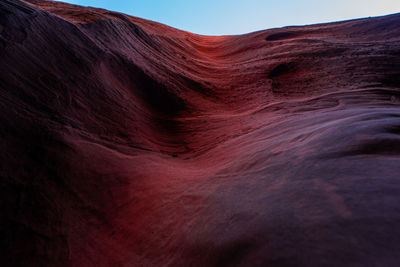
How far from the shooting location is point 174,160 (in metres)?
3.54

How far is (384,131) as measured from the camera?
2047 mm

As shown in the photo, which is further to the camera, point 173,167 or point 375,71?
point 375,71

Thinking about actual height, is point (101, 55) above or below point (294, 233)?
above

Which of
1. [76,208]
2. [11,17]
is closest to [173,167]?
[76,208]

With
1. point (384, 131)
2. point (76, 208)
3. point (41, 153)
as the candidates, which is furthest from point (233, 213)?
point (41, 153)

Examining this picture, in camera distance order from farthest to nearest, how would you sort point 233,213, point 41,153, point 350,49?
point 350,49, point 41,153, point 233,213

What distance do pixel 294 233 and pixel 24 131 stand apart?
296cm

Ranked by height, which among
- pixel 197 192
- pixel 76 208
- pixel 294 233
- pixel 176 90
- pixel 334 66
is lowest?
pixel 76 208

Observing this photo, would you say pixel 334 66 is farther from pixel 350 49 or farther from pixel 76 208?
pixel 76 208

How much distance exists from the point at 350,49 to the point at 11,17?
7324mm

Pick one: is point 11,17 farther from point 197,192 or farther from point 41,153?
point 197,192

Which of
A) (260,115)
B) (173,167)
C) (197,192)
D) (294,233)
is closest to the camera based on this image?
(294,233)

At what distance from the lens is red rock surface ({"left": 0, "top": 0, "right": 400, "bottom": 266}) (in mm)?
1486

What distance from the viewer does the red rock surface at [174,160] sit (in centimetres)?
149
